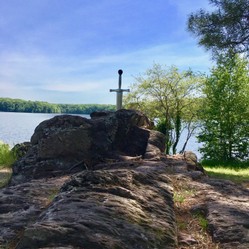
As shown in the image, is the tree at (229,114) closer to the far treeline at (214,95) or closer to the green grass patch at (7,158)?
the far treeline at (214,95)

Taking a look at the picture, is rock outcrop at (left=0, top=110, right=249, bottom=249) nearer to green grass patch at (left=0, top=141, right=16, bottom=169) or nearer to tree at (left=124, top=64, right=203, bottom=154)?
green grass patch at (left=0, top=141, right=16, bottom=169)

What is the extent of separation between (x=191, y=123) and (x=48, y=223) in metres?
29.4

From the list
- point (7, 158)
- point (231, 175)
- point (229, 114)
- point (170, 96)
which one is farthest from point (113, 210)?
point (170, 96)

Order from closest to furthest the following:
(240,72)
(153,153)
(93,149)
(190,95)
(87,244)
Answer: (87,244)
(93,149)
(153,153)
(240,72)
(190,95)

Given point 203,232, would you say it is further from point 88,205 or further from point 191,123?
point 191,123

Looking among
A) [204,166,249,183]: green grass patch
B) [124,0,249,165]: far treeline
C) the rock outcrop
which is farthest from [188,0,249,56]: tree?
the rock outcrop

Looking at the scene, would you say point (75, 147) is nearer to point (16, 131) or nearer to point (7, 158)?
point (7, 158)

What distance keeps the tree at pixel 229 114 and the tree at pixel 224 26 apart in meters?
6.01

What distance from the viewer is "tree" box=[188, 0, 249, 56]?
38.7 ft

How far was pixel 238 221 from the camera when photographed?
3252mm

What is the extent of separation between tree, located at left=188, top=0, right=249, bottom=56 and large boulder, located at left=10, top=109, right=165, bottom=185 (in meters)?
6.57

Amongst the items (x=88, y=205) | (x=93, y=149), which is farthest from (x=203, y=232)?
(x=93, y=149)

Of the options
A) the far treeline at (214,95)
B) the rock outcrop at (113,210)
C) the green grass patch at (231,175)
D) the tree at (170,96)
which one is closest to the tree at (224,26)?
the far treeline at (214,95)

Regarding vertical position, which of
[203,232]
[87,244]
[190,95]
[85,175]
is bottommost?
[203,232]
